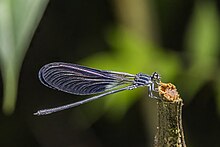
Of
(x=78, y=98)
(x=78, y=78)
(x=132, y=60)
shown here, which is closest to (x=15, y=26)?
(x=78, y=78)

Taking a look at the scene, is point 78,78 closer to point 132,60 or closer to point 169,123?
point 169,123

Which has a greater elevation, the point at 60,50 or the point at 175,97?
the point at 175,97

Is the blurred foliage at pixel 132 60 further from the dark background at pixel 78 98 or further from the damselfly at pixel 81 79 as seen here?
the damselfly at pixel 81 79

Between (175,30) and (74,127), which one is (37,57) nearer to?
(74,127)

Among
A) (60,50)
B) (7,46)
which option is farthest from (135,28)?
(7,46)

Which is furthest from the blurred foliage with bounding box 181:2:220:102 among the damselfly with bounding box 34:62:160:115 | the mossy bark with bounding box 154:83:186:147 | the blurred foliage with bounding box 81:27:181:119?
the mossy bark with bounding box 154:83:186:147

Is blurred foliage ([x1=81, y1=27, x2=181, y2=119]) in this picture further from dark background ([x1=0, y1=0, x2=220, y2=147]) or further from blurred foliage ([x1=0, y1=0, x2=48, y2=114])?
blurred foliage ([x1=0, y1=0, x2=48, y2=114])
